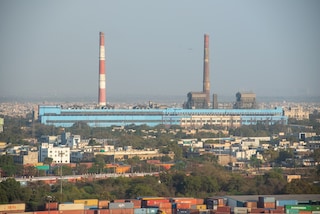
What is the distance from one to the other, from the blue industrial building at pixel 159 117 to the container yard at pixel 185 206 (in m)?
25.7

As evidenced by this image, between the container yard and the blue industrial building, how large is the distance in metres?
25.7

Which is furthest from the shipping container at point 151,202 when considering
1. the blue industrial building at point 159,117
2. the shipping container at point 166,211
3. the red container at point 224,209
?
the blue industrial building at point 159,117

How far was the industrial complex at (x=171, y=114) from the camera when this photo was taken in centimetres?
4241

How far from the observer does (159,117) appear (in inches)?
1719

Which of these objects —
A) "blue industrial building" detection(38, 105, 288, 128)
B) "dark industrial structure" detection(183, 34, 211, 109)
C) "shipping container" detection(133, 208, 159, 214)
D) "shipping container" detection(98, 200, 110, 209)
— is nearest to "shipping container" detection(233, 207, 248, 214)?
"shipping container" detection(133, 208, 159, 214)

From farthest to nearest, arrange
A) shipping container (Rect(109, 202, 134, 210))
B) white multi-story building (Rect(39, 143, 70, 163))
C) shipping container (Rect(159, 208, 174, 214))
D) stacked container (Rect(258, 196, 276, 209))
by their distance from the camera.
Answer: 1. white multi-story building (Rect(39, 143, 70, 163))
2. stacked container (Rect(258, 196, 276, 209))
3. shipping container (Rect(109, 202, 134, 210))
4. shipping container (Rect(159, 208, 174, 214))

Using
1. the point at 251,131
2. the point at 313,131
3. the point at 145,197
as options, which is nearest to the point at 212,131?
the point at 251,131

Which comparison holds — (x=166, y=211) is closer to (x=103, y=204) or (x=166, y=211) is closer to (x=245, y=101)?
(x=103, y=204)

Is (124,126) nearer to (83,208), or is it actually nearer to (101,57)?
(101,57)

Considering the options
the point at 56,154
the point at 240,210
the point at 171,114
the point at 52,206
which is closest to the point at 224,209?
the point at 240,210

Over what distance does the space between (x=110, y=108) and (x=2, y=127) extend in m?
5.84

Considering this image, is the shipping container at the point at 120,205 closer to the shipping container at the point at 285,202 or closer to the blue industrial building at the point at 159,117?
the shipping container at the point at 285,202

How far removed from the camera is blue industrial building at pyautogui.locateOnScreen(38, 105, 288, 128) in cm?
4250

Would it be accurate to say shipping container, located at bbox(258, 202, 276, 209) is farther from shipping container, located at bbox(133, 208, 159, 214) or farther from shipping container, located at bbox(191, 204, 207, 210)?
shipping container, located at bbox(133, 208, 159, 214)
